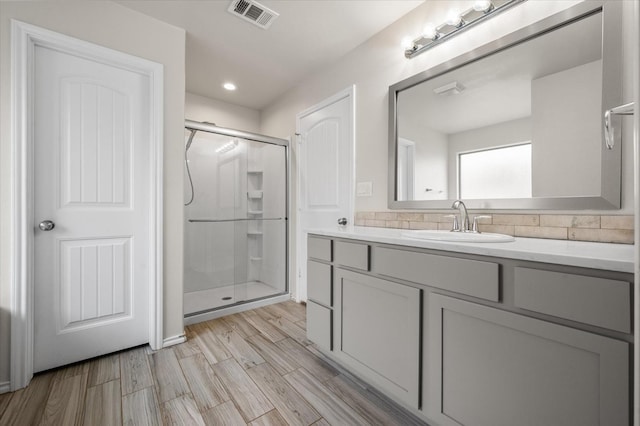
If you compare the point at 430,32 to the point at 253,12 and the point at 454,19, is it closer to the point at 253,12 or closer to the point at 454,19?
the point at 454,19

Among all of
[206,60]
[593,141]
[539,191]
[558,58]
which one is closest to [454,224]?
[539,191]

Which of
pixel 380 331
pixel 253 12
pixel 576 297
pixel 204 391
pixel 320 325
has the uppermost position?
pixel 253 12

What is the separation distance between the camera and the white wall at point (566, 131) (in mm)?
1156

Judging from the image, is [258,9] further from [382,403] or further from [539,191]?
[382,403]

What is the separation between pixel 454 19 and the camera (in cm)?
155

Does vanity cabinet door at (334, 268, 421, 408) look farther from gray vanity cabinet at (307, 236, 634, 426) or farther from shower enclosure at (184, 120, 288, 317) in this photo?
shower enclosure at (184, 120, 288, 317)

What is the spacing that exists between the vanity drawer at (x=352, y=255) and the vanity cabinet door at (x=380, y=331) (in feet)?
0.17

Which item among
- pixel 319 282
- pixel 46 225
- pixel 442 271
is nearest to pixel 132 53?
pixel 46 225

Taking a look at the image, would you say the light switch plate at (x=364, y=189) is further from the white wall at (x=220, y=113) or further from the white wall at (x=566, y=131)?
the white wall at (x=220, y=113)

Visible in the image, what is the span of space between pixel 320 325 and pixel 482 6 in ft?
6.66

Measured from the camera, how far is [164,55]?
1969mm

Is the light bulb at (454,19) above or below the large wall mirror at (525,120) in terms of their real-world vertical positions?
above

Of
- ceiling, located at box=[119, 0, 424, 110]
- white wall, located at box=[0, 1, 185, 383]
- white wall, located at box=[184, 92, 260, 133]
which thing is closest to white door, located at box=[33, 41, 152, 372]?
white wall, located at box=[0, 1, 185, 383]

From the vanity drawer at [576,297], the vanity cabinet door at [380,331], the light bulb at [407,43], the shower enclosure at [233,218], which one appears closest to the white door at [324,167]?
the shower enclosure at [233,218]
